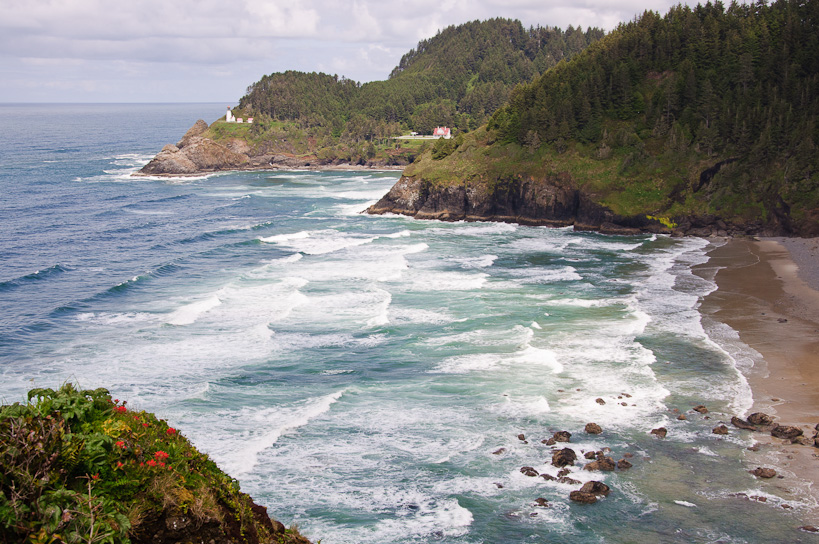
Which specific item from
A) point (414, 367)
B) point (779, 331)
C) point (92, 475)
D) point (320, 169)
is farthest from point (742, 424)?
point (320, 169)

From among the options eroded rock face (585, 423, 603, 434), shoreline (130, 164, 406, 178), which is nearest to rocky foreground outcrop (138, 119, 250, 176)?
shoreline (130, 164, 406, 178)

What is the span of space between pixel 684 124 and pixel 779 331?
54.0 m

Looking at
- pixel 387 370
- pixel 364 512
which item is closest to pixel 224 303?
pixel 387 370

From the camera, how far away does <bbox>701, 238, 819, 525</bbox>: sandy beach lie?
28.8 meters

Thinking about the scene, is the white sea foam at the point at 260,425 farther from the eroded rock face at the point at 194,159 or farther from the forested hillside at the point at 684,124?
the eroded rock face at the point at 194,159

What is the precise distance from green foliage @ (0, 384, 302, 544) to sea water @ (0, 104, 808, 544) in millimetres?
12149

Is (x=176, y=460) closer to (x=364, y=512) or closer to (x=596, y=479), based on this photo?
(x=364, y=512)

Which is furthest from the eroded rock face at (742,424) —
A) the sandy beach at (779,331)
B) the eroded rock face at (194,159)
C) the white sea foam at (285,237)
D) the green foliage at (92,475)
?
the eroded rock face at (194,159)

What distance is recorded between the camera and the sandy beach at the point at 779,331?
94.4 ft

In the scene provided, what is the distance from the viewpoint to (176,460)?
1319 centimetres

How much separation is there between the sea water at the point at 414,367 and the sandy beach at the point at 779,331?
4.09 ft

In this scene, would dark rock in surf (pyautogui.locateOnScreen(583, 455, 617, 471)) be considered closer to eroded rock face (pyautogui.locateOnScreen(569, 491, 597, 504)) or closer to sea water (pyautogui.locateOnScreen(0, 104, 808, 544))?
sea water (pyautogui.locateOnScreen(0, 104, 808, 544))

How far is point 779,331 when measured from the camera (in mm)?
45719

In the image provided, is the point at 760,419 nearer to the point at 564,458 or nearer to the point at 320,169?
the point at 564,458
